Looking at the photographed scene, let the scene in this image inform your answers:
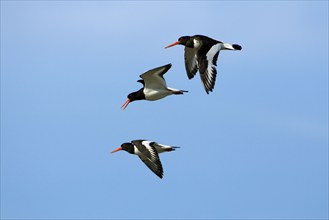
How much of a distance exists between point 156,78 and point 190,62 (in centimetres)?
163

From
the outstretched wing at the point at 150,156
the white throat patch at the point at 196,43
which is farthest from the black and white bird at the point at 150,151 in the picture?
the white throat patch at the point at 196,43

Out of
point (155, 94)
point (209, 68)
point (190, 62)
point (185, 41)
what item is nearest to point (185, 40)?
point (185, 41)

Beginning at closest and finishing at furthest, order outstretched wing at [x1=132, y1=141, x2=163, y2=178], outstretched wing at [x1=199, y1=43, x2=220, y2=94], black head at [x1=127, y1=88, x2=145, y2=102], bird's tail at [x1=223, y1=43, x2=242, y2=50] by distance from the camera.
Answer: outstretched wing at [x1=132, y1=141, x2=163, y2=178]
outstretched wing at [x1=199, y1=43, x2=220, y2=94]
bird's tail at [x1=223, y1=43, x2=242, y2=50]
black head at [x1=127, y1=88, x2=145, y2=102]

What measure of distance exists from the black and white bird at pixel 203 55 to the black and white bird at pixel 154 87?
833 mm

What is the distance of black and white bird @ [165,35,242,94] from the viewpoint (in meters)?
24.0

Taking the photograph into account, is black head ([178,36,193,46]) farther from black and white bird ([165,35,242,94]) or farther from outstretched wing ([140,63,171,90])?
outstretched wing ([140,63,171,90])

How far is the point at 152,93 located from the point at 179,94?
73cm

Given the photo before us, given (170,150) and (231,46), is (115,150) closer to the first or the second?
(170,150)

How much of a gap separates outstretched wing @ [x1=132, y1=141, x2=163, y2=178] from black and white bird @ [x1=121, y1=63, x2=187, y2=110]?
128 centimetres

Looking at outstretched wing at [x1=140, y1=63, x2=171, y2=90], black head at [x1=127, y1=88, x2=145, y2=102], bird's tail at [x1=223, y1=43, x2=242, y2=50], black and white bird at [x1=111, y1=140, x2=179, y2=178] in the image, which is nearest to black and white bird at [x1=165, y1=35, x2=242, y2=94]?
bird's tail at [x1=223, y1=43, x2=242, y2=50]

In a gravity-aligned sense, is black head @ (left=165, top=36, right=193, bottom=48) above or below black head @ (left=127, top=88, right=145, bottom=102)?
above

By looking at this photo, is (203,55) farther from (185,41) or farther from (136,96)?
(136,96)

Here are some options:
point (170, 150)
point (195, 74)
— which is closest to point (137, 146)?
point (170, 150)

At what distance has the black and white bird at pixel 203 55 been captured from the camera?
23953 mm
